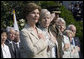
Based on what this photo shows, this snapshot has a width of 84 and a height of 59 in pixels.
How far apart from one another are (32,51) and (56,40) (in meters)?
0.95

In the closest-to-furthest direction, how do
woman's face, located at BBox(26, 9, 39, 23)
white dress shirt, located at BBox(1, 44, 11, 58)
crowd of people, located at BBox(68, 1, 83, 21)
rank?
woman's face, located at BBox(26, 9, 39, 23) < white dress shirt, located at BBox(1, 44, 11, 58) < crowd of people, located at BBox(68, 1, 83, 21)

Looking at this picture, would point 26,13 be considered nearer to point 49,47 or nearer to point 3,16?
point 49,47

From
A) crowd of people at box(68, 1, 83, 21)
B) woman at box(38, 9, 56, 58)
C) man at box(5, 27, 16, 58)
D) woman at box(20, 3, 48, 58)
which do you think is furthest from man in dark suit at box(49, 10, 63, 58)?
crowd of people at box(68, 1, 83, 21)

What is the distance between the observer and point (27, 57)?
3648mm

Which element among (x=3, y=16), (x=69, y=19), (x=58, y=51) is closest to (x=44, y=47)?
(x=58, y=51)

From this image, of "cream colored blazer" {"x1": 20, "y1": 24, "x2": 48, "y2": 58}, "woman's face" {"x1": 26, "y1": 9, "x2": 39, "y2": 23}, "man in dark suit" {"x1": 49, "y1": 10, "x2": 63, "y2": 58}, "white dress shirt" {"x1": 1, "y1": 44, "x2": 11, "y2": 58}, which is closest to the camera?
"cream colored blazer" {"x1": 20, "y1": 24, "x2": 48, "y2": 58}

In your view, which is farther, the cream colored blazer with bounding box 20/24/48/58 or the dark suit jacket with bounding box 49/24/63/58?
the dark suit jacket with bounding box 49/24/63/58

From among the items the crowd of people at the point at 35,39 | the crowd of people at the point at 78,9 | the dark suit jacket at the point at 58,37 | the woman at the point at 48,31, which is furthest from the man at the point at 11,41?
the crowd of people at the point at 78,9

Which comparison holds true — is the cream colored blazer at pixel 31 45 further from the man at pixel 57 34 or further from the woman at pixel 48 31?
the man at pixel 57 34

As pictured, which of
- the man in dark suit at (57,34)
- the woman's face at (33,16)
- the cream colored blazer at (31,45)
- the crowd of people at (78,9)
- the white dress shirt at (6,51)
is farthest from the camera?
the crowd of people at (78,9)

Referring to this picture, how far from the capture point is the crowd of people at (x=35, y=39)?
12.0 feet

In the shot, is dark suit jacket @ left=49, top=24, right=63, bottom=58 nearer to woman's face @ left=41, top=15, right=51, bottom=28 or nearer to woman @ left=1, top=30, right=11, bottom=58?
woman's face @ left=41, top=15, right=51, bottom=28

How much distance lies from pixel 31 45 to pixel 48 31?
88 centimetres

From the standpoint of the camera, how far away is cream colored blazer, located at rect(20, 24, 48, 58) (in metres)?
3.62
